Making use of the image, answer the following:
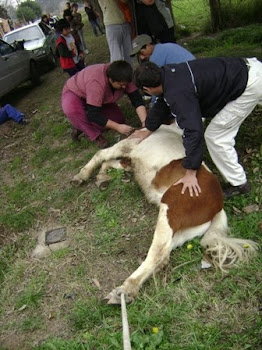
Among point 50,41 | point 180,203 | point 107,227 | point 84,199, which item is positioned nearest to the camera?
point 180,203

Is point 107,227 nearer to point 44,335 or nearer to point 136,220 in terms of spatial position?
point 136,220

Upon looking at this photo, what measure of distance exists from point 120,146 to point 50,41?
1062 centimetres

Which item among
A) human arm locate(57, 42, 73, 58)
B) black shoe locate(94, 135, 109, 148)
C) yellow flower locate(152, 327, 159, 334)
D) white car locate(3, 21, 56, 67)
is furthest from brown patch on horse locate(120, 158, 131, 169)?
white car locate(3, 21, 56, 67)

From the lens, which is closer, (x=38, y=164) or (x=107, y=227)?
(x=107, y=227)

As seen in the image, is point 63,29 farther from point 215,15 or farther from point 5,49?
point 215,15

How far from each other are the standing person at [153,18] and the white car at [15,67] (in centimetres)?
428

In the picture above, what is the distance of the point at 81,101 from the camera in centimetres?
482

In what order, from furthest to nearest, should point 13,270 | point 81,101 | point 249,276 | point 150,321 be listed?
point 81,101
point 13,270
point 249,276
point 150,321

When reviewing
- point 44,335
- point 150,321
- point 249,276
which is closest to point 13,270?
point 44,335

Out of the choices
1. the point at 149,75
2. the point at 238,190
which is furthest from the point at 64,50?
the point at 238,190

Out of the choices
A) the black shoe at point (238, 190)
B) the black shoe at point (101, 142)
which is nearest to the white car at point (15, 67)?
the black shoe at point (101, 142)

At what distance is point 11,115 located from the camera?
675 cm

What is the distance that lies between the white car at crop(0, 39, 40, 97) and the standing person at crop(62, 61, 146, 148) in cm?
433

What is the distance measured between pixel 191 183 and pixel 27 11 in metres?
63.6
